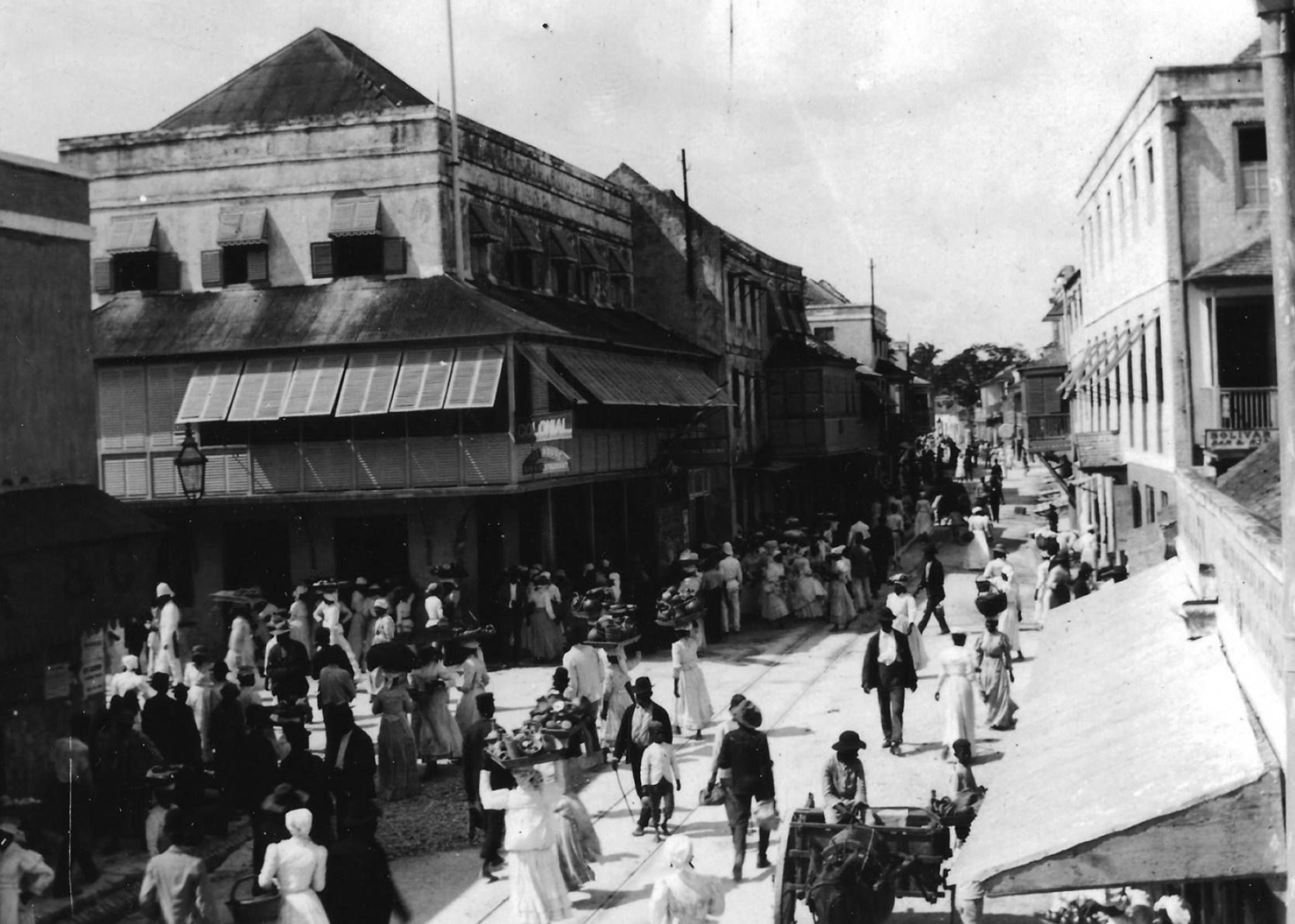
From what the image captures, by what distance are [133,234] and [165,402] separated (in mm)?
3775

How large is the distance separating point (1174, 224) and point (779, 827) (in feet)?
56.2

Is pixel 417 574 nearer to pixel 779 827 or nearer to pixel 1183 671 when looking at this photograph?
pixel 779 827

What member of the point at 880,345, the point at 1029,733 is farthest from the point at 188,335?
the point at 880,345

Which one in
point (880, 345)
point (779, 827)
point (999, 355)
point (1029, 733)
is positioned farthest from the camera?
point (999, 355)

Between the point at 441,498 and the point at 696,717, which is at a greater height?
the point at 441,498

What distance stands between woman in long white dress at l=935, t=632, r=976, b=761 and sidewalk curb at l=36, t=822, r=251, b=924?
7.75m

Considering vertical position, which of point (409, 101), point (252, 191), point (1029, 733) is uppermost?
point (409, 101)

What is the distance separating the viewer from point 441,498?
82.9ft

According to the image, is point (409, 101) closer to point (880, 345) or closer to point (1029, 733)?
point (1029, 733)

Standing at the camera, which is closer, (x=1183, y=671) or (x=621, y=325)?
(x=1183, y=671)

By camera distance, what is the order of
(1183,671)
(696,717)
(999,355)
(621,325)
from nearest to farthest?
1. (1183,671)
2. (696,717)
3. (621,325)
4. (999,355)

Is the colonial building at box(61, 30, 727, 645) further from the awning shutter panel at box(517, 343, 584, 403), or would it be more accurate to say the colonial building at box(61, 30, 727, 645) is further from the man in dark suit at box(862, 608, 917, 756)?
the man in dark suit at box(862, 608, 917, 756)

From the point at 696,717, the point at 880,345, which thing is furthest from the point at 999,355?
the point at 696,717

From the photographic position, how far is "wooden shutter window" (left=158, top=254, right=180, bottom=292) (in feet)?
87.7
